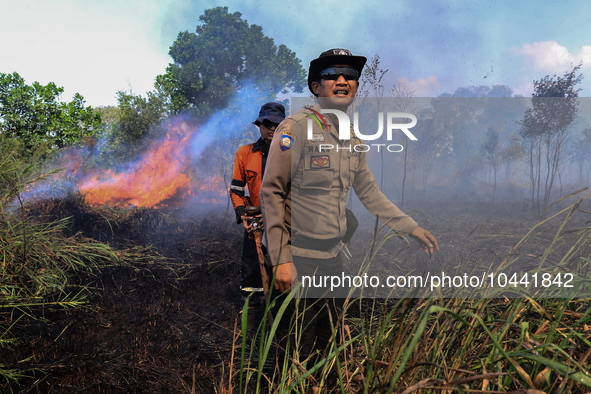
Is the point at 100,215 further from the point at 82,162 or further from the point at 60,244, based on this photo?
the point at 82,162

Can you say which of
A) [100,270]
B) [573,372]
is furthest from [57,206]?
[573,372]

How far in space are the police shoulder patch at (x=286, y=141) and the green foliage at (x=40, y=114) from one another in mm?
24232

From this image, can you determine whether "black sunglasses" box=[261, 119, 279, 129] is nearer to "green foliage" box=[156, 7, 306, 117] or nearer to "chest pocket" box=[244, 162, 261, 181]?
"chest pocket" box=[244, 162, 261, 181]

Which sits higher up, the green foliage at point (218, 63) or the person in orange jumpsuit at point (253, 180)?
the green foliage at point (218, 63)

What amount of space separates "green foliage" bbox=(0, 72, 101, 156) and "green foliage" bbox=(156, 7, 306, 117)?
9184mm

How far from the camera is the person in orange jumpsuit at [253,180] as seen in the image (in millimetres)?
3617

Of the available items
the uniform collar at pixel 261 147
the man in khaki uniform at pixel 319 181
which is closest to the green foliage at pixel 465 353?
the man in khaki uniform at pixel 319 181

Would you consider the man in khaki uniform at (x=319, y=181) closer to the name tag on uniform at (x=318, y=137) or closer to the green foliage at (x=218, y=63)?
the name tag on uniform at (x=318, y=137)

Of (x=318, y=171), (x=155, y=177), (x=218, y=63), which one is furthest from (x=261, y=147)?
(x=218, y=63)

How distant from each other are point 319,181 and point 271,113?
2.05m

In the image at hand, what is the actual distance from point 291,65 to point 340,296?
19692 millimetres

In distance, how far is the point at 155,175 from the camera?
48.8ft

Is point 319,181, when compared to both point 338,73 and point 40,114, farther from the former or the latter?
point 40,114

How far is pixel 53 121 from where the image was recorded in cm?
2391
